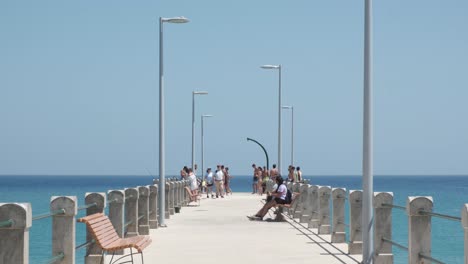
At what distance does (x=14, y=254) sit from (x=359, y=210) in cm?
930

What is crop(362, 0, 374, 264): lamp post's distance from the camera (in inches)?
644

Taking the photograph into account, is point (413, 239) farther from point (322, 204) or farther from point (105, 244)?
point (322, 204)

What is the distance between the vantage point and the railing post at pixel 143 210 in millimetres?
23609

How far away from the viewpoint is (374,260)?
52.7 ft

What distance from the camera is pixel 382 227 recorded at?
52.3 feet

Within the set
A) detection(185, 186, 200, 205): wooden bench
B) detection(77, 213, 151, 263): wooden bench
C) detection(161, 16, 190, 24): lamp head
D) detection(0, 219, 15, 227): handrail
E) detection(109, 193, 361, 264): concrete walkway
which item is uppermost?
detection(161, 16, 190, 24): lamp head

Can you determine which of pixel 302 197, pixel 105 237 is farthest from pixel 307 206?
pixel 105 237

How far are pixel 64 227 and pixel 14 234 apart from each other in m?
2.79

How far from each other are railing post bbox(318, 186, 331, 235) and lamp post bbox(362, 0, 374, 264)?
7410mm

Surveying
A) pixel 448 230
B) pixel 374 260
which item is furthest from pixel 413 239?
pixel 448 230

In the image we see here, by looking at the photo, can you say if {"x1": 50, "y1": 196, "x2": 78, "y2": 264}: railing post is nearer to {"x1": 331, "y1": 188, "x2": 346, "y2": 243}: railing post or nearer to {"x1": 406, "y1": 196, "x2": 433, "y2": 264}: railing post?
{"x1": 406, "y1": 196, "x2": 433, "y2": 264}: railing post

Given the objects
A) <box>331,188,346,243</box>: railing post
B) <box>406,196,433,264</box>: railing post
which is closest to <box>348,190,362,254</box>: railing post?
<box>331,188,346,243</box>: railing post

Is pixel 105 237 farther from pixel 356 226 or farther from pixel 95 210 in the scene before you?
pixel 356 226

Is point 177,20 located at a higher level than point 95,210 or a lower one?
higher
